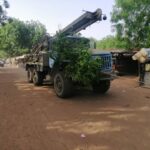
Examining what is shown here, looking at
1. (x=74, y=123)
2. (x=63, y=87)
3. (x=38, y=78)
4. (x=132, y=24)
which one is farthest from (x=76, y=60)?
(x=132, y=24)

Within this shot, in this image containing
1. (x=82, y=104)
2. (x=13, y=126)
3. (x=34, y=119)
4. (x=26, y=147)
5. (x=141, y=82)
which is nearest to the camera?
(x=26, y=147)

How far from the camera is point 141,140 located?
6602mm

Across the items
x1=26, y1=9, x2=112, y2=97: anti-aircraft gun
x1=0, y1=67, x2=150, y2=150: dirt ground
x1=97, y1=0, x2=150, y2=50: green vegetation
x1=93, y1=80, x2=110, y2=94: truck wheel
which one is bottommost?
x1=0, y1=67, x2=150, y2=150: dirt ground

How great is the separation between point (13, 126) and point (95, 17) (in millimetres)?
6613

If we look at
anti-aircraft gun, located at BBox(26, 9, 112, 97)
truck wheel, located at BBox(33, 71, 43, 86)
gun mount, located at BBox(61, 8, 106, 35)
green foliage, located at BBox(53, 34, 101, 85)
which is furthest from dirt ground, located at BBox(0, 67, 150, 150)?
truck wheel, located at BBox(33, 71, 43, 86)

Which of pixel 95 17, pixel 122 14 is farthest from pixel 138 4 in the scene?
pixel 95 17

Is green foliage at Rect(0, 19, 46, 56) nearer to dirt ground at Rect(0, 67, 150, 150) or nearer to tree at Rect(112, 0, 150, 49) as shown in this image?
tree at Rect(112, 0, 150, 49)

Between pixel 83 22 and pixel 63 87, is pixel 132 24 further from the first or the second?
pixel 63 87

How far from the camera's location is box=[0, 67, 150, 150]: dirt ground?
6.34m

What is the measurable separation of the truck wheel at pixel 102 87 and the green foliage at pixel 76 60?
167 centimetres

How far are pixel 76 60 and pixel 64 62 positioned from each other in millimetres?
778

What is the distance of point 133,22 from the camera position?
3472cm

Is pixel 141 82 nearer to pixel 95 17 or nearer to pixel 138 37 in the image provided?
pixel 95 17

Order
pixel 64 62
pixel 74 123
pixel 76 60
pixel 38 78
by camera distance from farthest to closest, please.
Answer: pixel 38 78 → pixel 64 62 → pixel 76 60 → pixel 74 123
